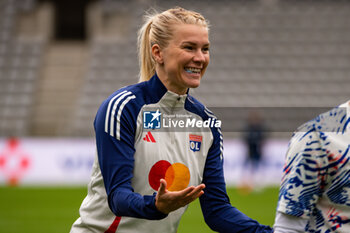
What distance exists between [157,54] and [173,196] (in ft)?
2.46

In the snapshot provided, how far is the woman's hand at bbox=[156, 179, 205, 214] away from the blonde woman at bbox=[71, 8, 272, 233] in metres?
0.19

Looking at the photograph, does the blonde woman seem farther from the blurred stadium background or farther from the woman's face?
the blurred stadium background

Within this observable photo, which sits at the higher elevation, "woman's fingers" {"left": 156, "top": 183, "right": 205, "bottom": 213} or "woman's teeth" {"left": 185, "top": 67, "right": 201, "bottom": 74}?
"woman's teeth" {"left": 185, "top": 67, "right": 201, "bottom": 74}

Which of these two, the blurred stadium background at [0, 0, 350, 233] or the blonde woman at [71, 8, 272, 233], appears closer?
the blonde woman at [71, 8, 272, 233]

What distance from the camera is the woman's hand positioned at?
2043mm

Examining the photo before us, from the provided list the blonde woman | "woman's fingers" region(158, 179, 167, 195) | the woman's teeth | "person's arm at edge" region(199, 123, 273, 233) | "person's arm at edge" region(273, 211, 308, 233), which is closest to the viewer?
"woman's fingers" region(158, 179, 167, 195)

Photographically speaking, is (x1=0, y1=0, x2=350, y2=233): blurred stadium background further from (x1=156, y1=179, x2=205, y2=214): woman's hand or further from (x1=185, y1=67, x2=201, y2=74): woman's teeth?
(x1=156, y1=179, x2=205, y2=214): woman's hand

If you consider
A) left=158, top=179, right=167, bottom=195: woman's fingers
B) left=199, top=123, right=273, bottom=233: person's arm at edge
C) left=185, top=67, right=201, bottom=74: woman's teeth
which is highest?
left=185, top=67, right=201, bottom=74: woman's teeth

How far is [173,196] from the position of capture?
2047mm

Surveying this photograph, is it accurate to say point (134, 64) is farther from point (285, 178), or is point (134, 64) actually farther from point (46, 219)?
point (285, 178)

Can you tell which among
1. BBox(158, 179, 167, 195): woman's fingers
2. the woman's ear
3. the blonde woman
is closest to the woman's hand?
BBox(158, 179, 167, 195): woman's fingers

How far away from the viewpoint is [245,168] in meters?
13.3

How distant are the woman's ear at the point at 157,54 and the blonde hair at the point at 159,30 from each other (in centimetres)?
2

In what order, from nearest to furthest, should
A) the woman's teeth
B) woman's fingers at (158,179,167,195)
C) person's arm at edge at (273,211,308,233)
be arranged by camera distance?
1. woman's fingers at (158,179,167,195)
2. person's arm at edge at (273,211,308,233)
3. the woman's teeth
